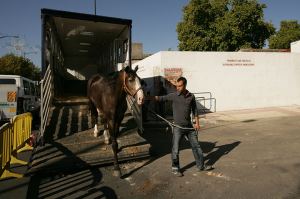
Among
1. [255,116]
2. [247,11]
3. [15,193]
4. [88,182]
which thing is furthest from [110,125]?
[247,11]

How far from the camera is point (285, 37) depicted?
4975cm

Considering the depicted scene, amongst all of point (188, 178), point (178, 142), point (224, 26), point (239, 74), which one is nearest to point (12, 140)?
point (178, 142)

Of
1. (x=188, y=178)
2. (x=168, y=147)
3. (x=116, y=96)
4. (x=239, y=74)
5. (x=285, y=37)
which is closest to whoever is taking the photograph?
(x=188, y=178)

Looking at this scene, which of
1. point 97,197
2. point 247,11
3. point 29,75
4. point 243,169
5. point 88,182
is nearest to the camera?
point 97,197

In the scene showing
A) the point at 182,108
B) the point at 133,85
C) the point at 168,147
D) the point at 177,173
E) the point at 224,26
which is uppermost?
the point at 224,26

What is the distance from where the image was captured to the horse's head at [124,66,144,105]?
5.56 meters

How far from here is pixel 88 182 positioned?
18.6 feet

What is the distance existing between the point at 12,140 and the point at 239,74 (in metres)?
15.3

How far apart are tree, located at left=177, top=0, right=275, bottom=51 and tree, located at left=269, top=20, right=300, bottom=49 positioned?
50.5ft

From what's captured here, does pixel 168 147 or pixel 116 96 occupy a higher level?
pixel 116 96

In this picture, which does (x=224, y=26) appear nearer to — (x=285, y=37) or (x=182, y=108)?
(x=285, y=37)

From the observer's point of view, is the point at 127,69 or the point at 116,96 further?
the point at 116,96

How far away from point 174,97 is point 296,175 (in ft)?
9.53

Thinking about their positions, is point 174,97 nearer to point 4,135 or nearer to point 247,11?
point 4,135
